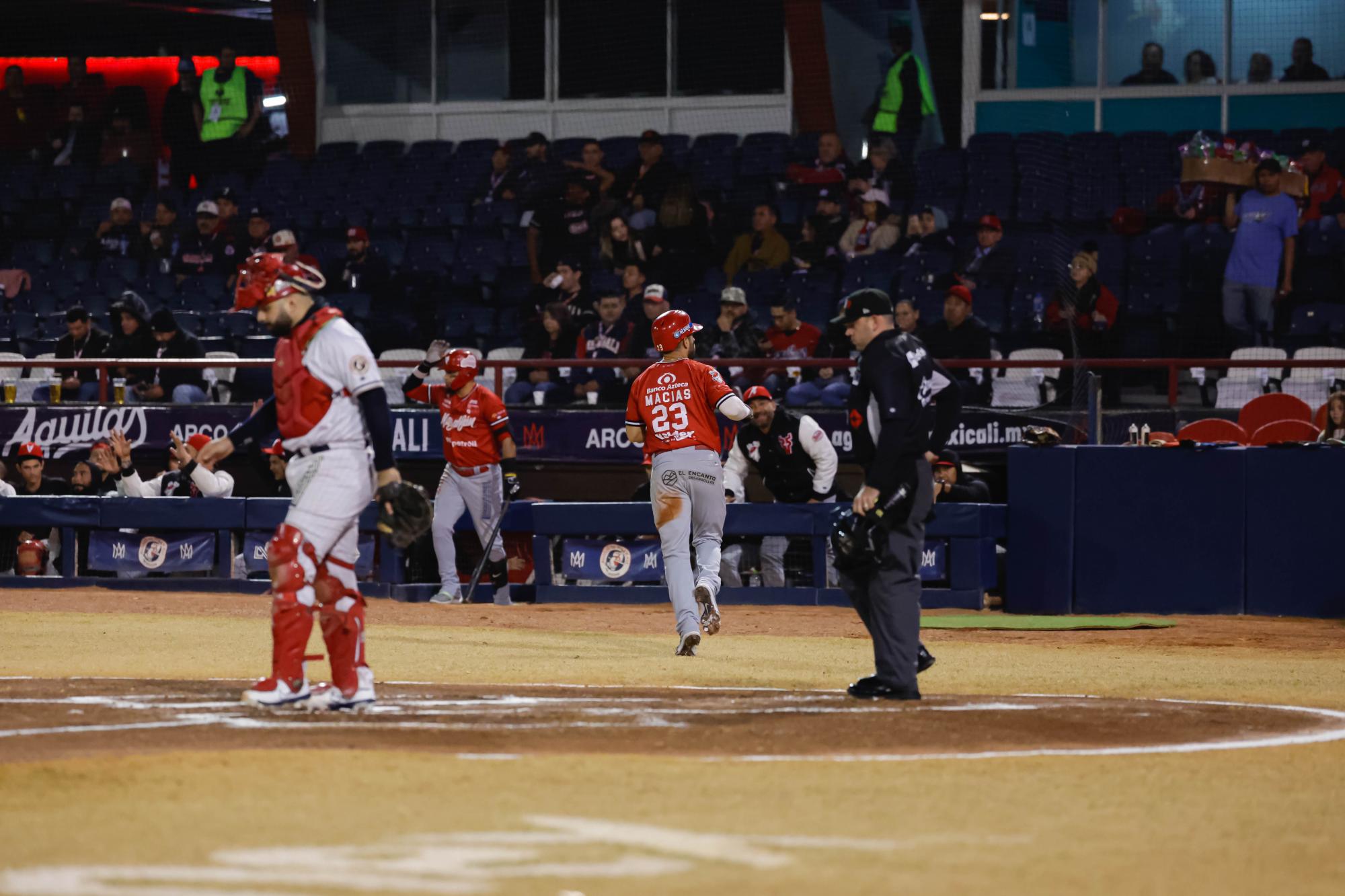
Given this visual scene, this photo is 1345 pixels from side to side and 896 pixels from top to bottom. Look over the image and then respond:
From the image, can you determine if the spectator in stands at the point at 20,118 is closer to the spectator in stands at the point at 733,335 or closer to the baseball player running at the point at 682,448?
the spectator in stands at the point at 733,335

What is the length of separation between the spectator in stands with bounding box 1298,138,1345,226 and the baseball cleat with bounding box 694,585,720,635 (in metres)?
10.2

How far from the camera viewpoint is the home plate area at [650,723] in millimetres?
6480

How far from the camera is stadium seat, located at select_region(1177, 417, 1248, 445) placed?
14.6 m

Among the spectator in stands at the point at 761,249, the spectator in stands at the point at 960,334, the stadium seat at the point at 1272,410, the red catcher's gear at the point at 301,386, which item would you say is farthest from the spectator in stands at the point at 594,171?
the red catcher's gear at the point at 301,386

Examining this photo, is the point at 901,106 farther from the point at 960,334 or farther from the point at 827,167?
the point at 960,334

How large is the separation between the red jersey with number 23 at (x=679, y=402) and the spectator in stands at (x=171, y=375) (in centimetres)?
816

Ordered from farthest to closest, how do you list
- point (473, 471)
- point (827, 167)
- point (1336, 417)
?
point (827, 167)
point (473, 471)
point (1336, 417)

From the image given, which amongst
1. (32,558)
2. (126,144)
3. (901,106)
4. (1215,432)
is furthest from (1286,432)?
(126,144)

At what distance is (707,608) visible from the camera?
10.9 m

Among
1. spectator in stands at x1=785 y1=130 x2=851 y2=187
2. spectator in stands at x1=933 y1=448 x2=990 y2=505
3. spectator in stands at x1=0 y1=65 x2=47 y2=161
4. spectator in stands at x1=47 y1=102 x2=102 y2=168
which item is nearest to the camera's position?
spectator in stands at x1=933 y1=448 x2=990 y2=505

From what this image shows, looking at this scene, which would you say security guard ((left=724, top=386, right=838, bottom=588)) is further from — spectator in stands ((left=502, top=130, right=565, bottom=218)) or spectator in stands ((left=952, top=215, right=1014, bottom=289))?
spectator in stands ((left=502, top=130, right=565, bottom=218))

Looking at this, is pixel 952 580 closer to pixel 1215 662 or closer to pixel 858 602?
pixel 1215 662

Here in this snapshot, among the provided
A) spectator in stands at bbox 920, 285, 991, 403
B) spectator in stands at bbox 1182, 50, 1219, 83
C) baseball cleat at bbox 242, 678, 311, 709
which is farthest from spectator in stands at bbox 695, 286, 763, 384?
baseball cleat at bbox 242, 678, 311, 709

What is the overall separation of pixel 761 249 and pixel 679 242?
3.06ft
